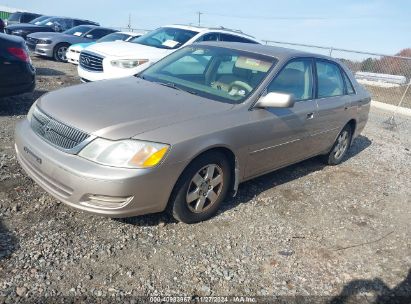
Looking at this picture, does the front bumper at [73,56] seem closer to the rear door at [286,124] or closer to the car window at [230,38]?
the car window at [230,38]

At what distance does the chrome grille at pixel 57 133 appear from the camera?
3.04 m

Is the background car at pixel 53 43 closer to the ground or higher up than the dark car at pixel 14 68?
closer to the ground

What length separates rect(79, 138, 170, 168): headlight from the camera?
2.94 m

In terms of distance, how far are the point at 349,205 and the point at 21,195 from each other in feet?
12.2

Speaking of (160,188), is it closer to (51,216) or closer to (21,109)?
(51,216)

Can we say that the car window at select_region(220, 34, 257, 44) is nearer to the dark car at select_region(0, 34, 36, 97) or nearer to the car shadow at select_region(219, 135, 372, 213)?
the car shadow at select_region(219, 135, 372, 213)

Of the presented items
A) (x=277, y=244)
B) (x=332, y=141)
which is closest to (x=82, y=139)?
(x=277, y=244)

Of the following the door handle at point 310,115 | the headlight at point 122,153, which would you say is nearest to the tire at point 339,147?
the door handle at point 310,115

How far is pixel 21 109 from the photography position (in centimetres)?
664

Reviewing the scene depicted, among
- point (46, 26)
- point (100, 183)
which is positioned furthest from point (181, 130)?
point (46, 26)

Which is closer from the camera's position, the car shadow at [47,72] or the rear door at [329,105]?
the rear door at [329,105]

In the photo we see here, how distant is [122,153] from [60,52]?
12.2 meters

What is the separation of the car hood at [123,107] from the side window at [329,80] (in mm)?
1822

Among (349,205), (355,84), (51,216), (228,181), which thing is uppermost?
(355,84)
